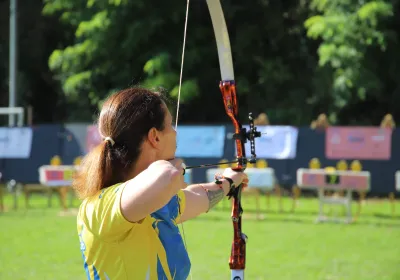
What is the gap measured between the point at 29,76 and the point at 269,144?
47.0 feet

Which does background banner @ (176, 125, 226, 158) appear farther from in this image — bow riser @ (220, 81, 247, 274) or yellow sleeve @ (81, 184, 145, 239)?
yellow sleeve @ (81, 184, 145, 239)

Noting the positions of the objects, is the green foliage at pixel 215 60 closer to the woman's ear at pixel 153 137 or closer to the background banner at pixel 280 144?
the background banner at pixel 280 144

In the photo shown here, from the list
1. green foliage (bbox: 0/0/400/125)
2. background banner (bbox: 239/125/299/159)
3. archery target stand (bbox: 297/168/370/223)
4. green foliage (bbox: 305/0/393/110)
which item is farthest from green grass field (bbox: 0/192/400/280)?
green foliage (bbox: 0/0/400/125)

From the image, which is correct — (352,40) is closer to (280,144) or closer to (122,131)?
→ (280,144)

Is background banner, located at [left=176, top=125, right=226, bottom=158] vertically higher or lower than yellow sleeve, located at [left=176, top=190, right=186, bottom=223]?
lower

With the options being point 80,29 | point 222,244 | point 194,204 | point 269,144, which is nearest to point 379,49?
point 269,144

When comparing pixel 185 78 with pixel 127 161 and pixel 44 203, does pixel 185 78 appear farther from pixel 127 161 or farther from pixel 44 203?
pixel 127 161

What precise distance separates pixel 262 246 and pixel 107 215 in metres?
7.94

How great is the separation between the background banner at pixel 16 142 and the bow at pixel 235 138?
16.3 metres

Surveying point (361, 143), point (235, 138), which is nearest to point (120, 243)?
point (235, 138)

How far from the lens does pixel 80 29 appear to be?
24.5 meters

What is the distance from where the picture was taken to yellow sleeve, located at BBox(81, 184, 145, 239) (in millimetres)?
2410

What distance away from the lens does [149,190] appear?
2287 millimetres

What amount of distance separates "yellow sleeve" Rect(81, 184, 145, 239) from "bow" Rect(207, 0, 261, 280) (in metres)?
1.15
